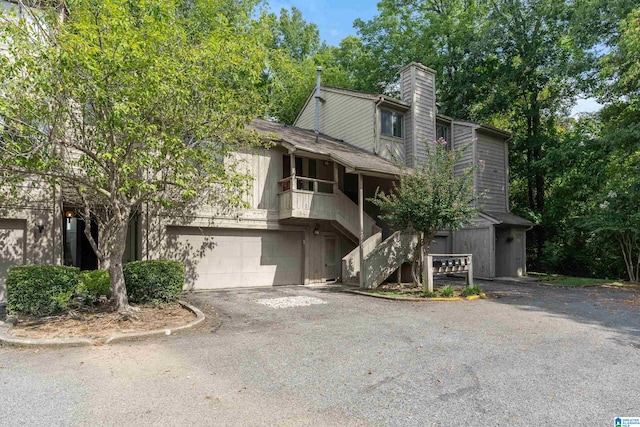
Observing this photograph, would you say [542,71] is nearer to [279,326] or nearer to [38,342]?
[279,326]

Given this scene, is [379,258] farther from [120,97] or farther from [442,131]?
[442,131]

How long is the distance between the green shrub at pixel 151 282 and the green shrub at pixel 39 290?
1243 millimetres

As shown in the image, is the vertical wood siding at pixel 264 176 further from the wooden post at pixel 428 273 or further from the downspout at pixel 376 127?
the wooden post at pixel 428 273

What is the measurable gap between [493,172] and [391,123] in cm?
644

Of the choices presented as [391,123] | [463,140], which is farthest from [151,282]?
[463,140]

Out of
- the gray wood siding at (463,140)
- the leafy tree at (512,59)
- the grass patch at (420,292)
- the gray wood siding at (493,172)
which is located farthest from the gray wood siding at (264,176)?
the leafy tree at (512,59)

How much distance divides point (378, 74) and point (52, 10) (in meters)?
22.3

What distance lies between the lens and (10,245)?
397 inches

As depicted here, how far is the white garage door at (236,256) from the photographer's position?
12.8 m

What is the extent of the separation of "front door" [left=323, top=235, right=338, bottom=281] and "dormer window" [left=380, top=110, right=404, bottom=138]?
227 inches

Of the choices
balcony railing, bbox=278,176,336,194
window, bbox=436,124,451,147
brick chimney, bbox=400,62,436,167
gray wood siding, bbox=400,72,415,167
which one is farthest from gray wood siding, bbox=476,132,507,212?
balcony railing, bbox=278,176,336,194

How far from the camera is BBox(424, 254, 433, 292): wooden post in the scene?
38.1 ft

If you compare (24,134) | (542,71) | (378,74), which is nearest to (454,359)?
(24,134)

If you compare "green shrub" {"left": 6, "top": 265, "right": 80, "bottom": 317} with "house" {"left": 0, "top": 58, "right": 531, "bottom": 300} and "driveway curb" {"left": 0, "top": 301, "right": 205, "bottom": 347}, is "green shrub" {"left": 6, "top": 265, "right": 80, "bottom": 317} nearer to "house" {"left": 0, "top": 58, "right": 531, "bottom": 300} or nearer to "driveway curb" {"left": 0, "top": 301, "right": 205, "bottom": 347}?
"driveway curb" {"left": 0, "top": 301, "right": 205, "bottom": 347}
